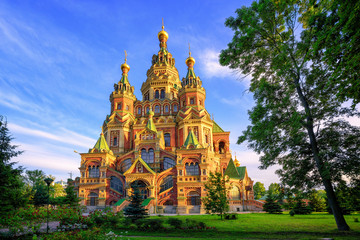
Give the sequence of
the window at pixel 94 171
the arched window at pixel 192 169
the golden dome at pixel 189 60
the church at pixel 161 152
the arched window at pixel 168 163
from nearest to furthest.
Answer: the church at pixel 161 152 < the arched window at pixel 192 169 < the window at pixel 94 171 < the arched window at pixel 168 163 < the golden dome at pixel 189 60

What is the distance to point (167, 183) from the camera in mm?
31219

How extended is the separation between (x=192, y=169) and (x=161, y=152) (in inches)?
235

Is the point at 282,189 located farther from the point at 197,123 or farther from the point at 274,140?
the point at 197,123

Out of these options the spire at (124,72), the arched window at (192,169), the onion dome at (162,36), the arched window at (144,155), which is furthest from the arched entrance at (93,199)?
the onion dome at (162,36)

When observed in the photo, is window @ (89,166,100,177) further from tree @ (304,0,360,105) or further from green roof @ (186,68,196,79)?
tree @ (304,0,360,105)

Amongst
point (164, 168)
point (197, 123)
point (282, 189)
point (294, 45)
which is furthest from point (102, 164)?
point (294, 45)

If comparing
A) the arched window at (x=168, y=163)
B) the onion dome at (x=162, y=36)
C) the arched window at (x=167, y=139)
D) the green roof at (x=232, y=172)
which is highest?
the onion dome at (x=162, y=36)

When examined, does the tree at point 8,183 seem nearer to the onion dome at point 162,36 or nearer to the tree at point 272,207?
the tree at point 272,207

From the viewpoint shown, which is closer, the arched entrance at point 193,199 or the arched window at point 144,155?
the arched entrance at point 193,199

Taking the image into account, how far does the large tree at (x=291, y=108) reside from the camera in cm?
1275

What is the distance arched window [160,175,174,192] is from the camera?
102ft

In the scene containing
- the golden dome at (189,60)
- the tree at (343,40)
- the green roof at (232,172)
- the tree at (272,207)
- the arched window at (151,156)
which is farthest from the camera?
the golden dome at (189,60)

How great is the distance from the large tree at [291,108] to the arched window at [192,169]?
1646 cm

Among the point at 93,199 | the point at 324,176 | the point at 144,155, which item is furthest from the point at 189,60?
the point at 324,176
